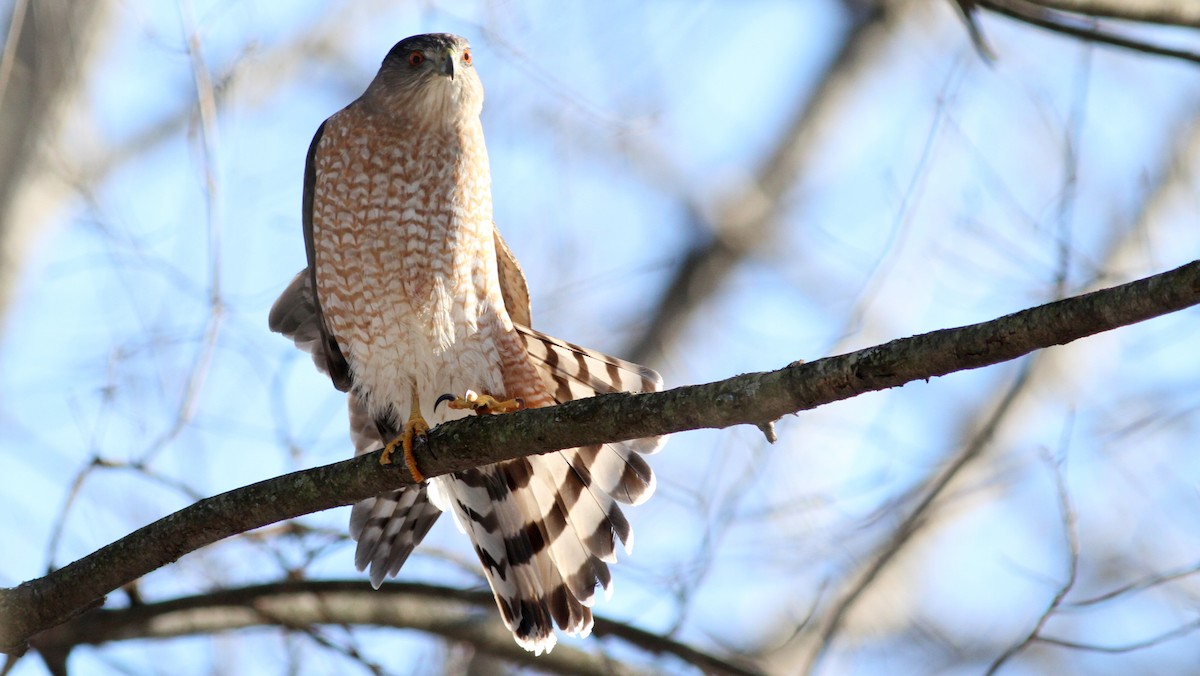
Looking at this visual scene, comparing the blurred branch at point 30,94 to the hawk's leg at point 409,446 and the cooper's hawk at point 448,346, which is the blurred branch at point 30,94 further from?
the hawk's leg at point 409,446

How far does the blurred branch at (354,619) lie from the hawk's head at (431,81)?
1984mm

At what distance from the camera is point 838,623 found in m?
5.51

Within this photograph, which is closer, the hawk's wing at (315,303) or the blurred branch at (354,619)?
the blurred branch at (354,619)

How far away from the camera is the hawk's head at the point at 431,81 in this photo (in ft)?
17.0

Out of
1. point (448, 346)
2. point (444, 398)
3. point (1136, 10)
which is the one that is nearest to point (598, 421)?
point (444, 398)

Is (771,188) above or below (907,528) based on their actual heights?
above

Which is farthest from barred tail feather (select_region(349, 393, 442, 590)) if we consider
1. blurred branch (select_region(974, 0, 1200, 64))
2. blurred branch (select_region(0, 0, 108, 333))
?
blurred branch (select_region(974, 0, 1200, 64))

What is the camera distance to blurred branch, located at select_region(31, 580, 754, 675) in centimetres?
→ 481

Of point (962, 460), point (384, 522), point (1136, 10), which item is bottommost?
point (384, 522)

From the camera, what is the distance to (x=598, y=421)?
136 inches

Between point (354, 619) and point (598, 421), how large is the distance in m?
2.11

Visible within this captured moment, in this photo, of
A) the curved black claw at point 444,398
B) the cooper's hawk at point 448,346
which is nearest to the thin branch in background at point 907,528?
the cooper's hawk at point 448,346

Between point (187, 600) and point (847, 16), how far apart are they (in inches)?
259

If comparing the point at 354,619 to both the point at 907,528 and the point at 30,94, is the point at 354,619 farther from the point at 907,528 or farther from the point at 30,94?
the point at 907,528
